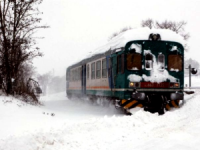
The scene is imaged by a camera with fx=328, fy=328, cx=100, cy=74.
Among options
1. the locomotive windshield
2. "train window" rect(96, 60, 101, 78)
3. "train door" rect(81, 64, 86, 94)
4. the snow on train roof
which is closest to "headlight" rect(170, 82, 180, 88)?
the locomotive windshield

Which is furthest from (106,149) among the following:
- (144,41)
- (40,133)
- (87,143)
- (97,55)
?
(97,55)

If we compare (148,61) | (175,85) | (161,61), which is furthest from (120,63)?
(175,85)

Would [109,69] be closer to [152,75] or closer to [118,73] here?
[118,73]

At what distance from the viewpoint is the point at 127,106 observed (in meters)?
12.2

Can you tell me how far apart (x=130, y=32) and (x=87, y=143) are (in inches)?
252

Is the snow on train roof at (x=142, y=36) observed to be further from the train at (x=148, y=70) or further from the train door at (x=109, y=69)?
the train door at (x=109, y=69)

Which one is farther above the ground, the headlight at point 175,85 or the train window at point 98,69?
the train window at point 98,69

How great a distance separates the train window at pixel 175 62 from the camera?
12500 mm

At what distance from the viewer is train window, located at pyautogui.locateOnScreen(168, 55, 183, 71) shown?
12.5 meters

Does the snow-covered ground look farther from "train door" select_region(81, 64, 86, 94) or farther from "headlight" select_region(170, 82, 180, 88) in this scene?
"train door" select_region(81, 64, 86, 94)

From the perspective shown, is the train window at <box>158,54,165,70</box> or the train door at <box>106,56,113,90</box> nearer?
the train window at <box>158,54,165,70</box>

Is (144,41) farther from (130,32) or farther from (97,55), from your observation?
(97,55)

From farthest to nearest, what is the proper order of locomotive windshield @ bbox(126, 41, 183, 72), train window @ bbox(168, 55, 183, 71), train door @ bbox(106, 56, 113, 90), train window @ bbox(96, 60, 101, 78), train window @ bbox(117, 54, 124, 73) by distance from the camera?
train window @ bbox(96, 60, 101, 78)
train door @ bbox(106, 56, 113, 90)
train window @ bbox(168, 55, 183, 71)
train window @ bbox(117, 54, 124, 73)
locomotive windshield @ bbox(126, 41, 183, 72)

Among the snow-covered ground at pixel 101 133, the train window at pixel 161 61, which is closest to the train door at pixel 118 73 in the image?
the train window at pixel 161 61
